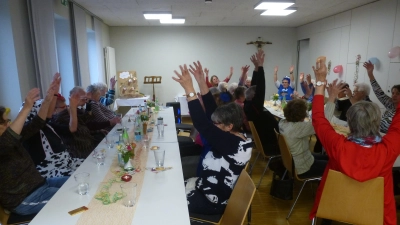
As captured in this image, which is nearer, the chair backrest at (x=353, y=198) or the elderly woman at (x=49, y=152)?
the chair backrest at (x=353, y=198)

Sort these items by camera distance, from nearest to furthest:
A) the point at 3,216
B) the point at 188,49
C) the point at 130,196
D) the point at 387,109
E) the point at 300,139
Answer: the point at 130,196 → the point at 3,216 → the point at 300,139 → the point at 387,109 → the point at 188,49

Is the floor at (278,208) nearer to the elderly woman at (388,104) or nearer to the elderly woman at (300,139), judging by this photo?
the elderly woman at (300,139)

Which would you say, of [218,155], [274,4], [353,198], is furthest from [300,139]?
[274,4]

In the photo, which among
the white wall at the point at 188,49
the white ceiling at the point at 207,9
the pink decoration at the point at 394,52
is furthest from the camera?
the white wall at the point at 188,49

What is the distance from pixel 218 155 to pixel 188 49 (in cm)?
715

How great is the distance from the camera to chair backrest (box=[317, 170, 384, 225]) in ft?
6.03

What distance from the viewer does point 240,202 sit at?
1.70m

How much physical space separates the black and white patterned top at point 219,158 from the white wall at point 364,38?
14.1 feet

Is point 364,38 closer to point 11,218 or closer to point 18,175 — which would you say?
point 18,175

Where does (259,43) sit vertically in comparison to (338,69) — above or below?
above

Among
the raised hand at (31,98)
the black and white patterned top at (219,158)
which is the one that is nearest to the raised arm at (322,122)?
the black and white patterned top at (219,158)

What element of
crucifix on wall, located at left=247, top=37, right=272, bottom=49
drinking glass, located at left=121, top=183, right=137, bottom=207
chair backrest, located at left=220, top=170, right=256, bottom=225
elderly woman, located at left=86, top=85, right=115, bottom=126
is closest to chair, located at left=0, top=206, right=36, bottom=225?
drinking glass, located at left=121, top=183, right=137, bottom=207

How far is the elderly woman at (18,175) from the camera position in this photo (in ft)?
6.29

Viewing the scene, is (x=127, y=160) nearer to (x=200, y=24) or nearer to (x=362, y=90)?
(x=362, y=90)
